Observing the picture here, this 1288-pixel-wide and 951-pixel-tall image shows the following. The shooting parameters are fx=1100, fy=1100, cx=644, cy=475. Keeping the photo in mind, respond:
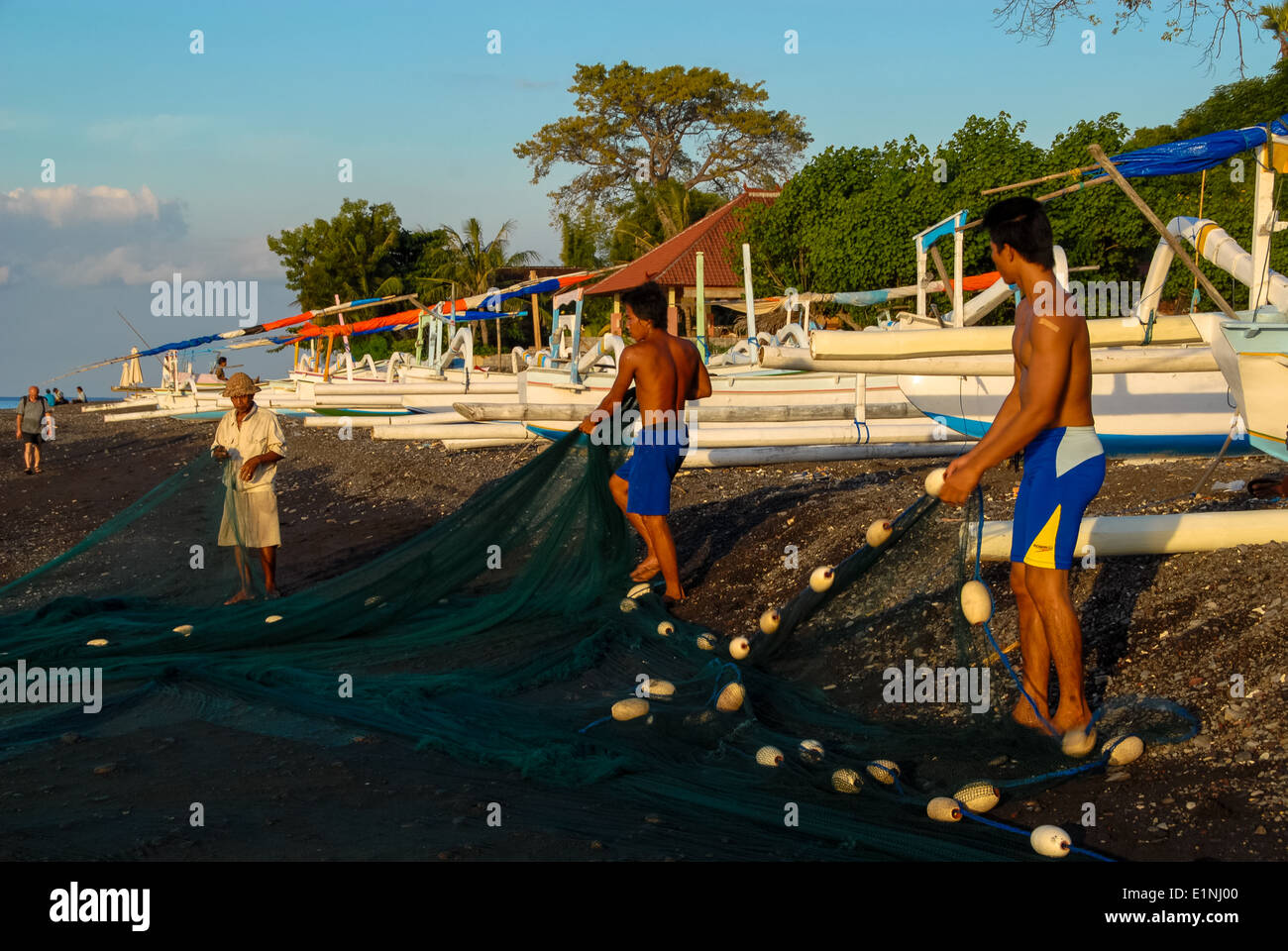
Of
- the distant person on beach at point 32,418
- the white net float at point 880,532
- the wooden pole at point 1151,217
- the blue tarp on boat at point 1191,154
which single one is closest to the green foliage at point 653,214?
the distant person on beach at point 32,418

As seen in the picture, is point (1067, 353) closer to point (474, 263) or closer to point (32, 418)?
point (32, 418)

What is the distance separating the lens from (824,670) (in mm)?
5234

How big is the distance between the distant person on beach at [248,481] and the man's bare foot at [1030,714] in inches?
190

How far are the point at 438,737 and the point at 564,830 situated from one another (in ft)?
→ 3.56

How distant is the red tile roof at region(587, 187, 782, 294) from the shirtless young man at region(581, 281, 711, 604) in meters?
26.4

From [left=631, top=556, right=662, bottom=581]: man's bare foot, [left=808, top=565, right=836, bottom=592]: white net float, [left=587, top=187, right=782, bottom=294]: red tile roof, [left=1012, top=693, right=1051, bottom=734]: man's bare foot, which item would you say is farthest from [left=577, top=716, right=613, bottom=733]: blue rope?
[left=587, top=187, right=782, bottom=294]: red tile roof

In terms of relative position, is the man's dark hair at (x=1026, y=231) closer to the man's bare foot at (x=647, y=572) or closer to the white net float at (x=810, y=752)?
the white net float at (x=810, y=752)

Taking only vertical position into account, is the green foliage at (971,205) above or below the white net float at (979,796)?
above

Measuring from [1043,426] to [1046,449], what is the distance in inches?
5.3

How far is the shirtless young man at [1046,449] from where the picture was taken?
3.94 metres

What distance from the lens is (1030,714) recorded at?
4.14 meters

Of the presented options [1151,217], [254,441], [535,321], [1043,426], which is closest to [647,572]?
[254,441]
